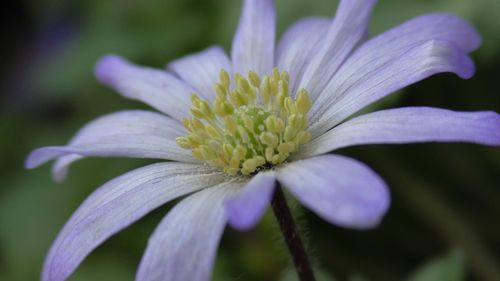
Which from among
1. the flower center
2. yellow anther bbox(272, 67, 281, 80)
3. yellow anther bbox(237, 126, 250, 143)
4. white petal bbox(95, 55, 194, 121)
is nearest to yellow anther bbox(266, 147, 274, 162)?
the flower center

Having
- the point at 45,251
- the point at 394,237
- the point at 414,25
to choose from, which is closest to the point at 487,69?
the point at 394,237

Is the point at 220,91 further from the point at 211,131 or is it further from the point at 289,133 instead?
the point at 289,133

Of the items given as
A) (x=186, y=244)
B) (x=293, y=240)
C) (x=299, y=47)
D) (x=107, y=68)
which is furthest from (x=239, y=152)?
(x=107, y=68)

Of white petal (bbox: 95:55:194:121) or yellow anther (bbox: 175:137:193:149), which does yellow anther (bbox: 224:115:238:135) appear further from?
white petal (bbox: 95:55:194:121)

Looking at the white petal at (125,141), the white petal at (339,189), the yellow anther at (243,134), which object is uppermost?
the white petal at (125,141)

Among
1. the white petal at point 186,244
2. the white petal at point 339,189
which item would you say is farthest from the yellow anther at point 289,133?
A: the white petal at point 186,244

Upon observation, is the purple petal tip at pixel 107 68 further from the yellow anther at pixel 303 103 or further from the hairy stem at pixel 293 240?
the hairy stem at pixel 293 240
